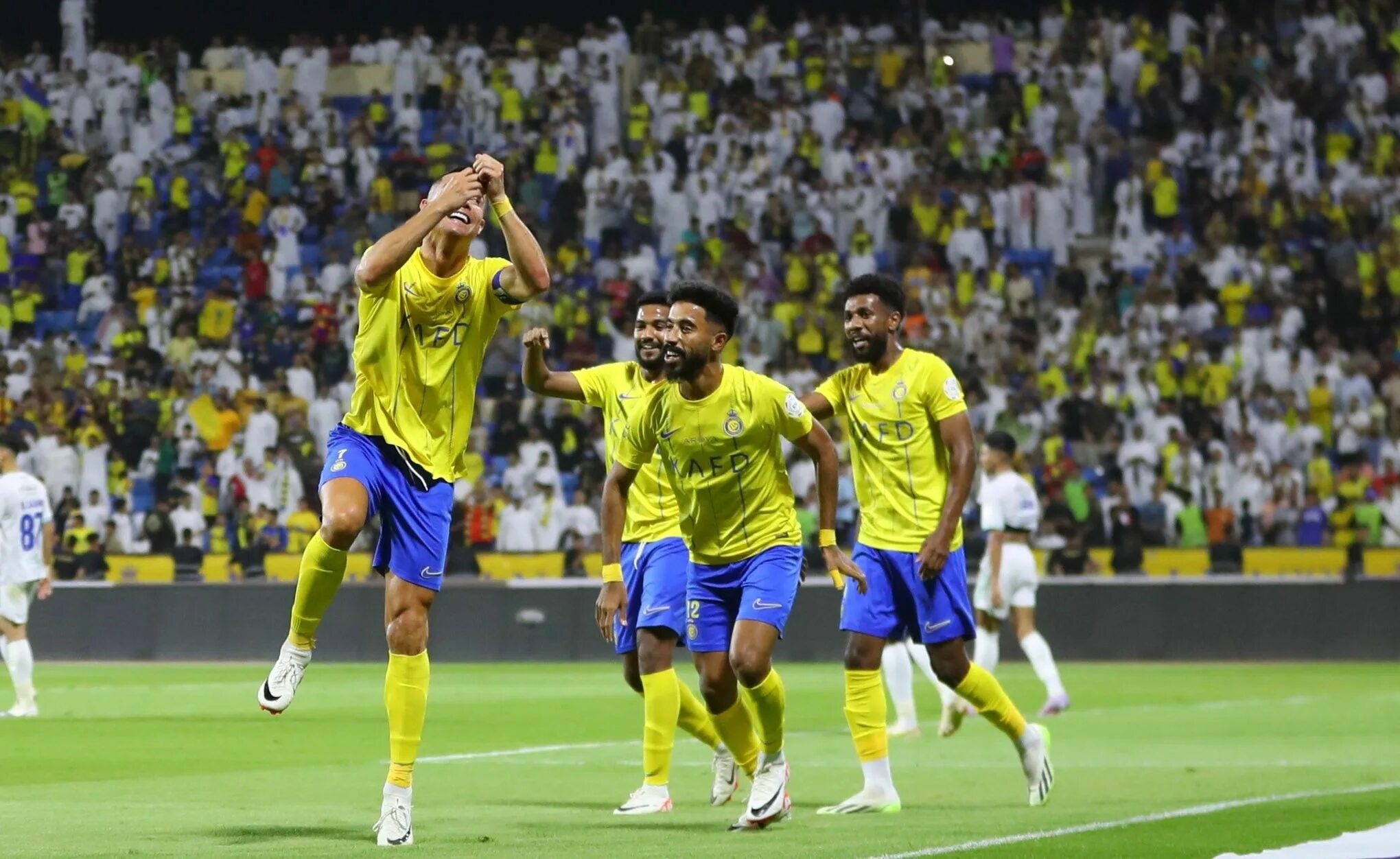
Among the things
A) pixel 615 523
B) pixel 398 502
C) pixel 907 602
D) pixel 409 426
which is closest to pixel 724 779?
pixel 907 602

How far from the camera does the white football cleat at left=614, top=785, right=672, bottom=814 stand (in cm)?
992

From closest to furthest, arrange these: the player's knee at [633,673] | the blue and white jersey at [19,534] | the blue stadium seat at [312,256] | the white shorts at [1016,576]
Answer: the player's knee at [633,673], the blue and white jersey at [19,534], the white shorts at [1016,576], the blue stadium seat at [312,256]

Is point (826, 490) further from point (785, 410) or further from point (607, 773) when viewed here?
point (607, 773)

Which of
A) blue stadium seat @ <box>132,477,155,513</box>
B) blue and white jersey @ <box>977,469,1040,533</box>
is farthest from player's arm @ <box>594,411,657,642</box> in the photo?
blue stadium seat @ <box>132,477,155,513</box>

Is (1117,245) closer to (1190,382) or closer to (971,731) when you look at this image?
(1190,382)

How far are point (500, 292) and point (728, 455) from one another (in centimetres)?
128

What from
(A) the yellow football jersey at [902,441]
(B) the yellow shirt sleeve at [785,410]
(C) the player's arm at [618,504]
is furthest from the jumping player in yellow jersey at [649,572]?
(A) the yellow football jersey at [902,441]

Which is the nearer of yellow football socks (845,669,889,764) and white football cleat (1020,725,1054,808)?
yellow football socks (845,669,889,764)

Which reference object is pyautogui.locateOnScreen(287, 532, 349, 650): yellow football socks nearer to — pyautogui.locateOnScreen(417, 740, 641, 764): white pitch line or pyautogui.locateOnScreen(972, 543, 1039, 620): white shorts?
pyautogui.locateOnScreen(417, 740, 641, 764): white pitch line

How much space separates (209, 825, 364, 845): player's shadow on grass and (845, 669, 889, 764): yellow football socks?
8.11ft

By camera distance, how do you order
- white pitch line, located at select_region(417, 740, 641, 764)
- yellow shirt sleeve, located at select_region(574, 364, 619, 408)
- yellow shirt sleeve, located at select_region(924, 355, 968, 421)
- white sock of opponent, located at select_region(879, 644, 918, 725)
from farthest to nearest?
1. white sock of opponent, located at select_region(879, 644, 918, 725)
2. white pitch line, located at select_region(417, 740, 641, 764)
3. yellow shirt sleeve, located at select_region(574, 364, 619, 408)
4. yellow shirt sleeve, located at select_region(924, 355, 968, 421)

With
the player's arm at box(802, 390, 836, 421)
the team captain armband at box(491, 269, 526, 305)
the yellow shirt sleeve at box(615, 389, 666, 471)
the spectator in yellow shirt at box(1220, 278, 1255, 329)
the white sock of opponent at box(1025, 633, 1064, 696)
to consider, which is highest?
the spectator in yellow shirt at box(1220, 278, 1255, 329)

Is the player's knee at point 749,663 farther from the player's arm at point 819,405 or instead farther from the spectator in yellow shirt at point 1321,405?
the spectator in yellow shirt at point 1321,405

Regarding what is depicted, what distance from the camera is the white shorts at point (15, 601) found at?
1738cm
